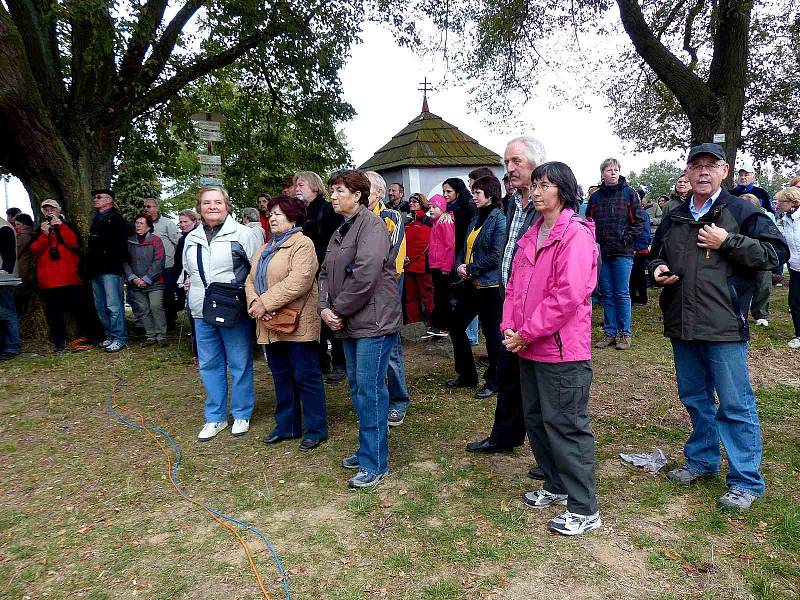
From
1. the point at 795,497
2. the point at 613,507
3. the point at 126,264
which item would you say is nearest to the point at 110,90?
the point at 126,264

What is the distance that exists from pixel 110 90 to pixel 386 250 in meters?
8.02

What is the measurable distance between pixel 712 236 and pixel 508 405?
1.80 meters

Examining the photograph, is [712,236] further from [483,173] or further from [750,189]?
[750,189]

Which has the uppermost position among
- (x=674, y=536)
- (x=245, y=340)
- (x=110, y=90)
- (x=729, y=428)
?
(x=110, y=90)

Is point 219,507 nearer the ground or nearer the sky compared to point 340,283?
nearer the ground

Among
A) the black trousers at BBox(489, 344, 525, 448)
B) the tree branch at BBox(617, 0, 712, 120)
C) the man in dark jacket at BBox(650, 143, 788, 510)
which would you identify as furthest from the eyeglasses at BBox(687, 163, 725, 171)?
the tree branch at BBox(617, 0, 712, 120)

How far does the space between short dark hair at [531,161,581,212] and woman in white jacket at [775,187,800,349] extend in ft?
17.3

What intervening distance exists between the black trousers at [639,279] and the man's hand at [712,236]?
7013 mm

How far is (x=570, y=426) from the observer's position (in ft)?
10.4

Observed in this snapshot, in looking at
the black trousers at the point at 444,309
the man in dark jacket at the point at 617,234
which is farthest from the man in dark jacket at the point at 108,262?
the man in dark jacket at the point at 617,234

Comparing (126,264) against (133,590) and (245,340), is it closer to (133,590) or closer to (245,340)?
(245,340)

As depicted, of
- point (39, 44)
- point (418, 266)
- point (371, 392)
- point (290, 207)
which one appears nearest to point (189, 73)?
point (39, 44)

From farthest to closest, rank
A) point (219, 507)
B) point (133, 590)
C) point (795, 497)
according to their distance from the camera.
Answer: point (219, 507)
point (795, 497)
point (133, 590)

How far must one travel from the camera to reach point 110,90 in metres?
9.52
